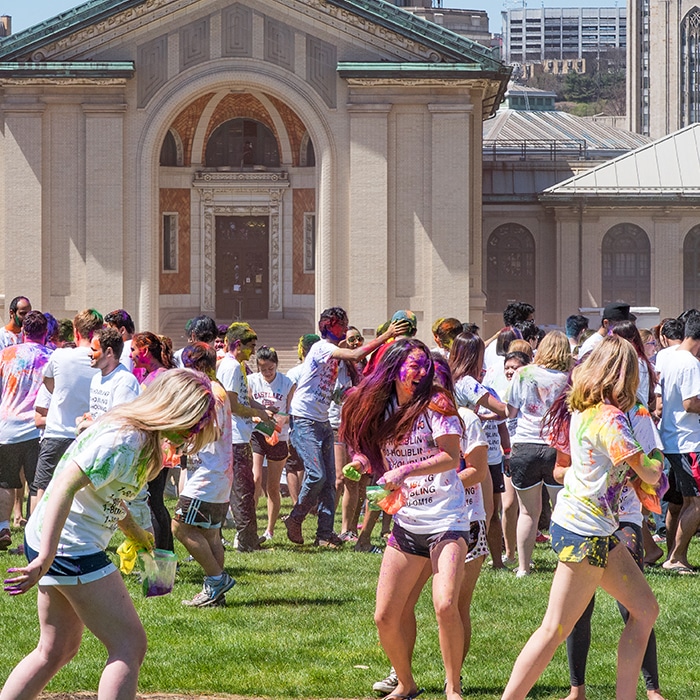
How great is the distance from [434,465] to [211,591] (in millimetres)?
3504

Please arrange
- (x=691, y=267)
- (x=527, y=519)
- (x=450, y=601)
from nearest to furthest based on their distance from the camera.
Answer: (x=450, y=601) → (x=527, y=519) → (x=691, y=267)

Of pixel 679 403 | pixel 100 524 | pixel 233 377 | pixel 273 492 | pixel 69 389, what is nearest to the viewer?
pixel 100 524

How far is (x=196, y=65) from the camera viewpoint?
34.0 m

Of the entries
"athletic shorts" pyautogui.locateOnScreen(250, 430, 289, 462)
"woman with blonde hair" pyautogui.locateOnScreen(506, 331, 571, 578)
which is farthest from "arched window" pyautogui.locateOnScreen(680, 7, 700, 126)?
"woman with blonde hair" pyautogui.locateOnScreen(506, 331, 571, 578)

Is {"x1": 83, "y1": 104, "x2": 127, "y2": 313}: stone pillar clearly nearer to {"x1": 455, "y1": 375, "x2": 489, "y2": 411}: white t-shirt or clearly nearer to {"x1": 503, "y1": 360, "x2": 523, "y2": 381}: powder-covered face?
{"x1": 503, "y1": 360, "x2": 523, "y2": 381}: powder-covered face

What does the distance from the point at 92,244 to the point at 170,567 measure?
28530 mm

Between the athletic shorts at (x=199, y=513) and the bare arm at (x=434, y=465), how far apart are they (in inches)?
119

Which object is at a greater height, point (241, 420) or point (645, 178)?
point (645, 178)

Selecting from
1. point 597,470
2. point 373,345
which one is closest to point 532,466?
point 373,345

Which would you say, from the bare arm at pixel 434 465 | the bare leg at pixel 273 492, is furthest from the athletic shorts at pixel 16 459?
the bare arm at pixel 434 465

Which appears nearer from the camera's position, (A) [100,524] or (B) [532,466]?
(A) [100,524]

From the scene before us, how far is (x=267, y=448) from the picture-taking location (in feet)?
45.4

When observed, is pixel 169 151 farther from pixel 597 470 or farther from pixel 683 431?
pixel 597 470

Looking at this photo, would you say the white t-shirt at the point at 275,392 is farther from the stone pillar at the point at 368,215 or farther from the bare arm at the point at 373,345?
the stone pillar at the point at 368,215
